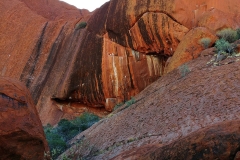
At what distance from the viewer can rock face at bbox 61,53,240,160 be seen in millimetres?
5594

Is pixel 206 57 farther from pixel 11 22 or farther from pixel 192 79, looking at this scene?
pixel 11 22

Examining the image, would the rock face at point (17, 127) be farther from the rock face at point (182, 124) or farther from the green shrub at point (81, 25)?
the green shrub at point (81, 25)

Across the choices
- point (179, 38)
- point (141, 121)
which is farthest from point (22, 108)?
point (179, 38)

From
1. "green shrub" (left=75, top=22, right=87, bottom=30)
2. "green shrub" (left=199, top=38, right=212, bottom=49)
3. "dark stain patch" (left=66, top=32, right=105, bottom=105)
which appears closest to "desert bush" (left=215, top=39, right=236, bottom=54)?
"green shrub" (left=199, top=38, right=212, bottom=49)

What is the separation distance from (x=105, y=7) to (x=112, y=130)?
40.9ft

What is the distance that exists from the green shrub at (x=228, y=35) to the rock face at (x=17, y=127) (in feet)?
32.2

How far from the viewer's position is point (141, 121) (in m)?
10.7

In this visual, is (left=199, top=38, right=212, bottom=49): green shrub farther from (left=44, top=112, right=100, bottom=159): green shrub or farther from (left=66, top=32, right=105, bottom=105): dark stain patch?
(left=66, top=32, right=105, bottom=105): dark stain patch

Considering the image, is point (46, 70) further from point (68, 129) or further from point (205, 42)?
point (205, 42)

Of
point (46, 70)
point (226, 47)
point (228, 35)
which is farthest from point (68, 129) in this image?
point (46, 70)

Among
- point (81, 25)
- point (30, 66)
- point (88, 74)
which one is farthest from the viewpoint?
point (30, 66)

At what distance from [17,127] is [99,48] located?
14299mm

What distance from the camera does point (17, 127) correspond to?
7.79 m

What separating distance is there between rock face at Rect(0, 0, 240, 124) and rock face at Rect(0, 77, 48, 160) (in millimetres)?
8985
